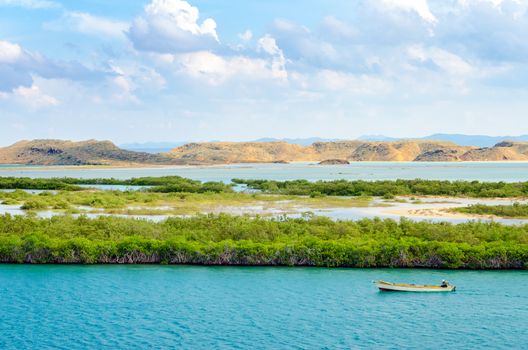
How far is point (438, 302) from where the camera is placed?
24516mm

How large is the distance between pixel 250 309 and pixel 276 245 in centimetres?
681

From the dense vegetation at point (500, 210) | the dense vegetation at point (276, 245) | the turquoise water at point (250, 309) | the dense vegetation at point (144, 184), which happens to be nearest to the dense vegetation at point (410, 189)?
the dense vegetation at point (144, 184)

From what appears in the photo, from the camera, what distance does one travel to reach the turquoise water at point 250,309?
67.7 ft

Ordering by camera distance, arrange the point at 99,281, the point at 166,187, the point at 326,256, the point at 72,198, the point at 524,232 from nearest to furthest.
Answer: the point at 99,281
the point at 326,256
the point at 524,232
the point at 72,198
the point at 166,187

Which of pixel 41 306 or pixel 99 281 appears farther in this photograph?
pixel 99 281

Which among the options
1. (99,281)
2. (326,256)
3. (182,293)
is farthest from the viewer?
(326,256)

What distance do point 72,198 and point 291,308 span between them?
43.0 meters

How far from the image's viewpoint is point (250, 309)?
2416 cm

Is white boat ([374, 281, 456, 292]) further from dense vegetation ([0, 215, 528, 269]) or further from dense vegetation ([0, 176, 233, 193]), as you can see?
dense vegetation ([0, 176, 233, 193])

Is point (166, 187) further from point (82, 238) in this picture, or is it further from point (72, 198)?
point (82, 238)

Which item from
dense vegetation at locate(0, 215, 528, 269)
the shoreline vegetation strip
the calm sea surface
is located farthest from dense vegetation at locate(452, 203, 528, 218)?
the calm sea surface

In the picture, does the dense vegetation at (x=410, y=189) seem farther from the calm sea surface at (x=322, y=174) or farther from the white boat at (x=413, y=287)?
the white boat at (x=413, y=287)

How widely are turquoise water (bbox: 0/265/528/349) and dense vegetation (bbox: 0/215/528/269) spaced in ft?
2.17

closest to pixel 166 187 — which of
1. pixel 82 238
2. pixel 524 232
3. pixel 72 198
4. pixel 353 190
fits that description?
pixel 72 198
